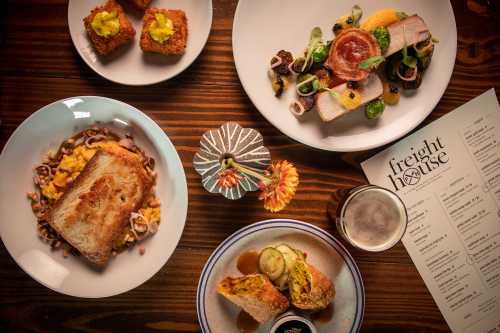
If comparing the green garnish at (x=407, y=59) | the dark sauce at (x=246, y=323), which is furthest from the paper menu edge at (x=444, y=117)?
the dark sauce at (x=246, y=323)

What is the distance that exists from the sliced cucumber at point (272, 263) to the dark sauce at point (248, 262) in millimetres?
Result: 63

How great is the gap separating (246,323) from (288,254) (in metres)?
0.35

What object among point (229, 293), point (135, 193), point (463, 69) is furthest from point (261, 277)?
point (463, 69)

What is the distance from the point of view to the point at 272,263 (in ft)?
5.76

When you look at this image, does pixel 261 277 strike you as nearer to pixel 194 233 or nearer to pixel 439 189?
pixel 194 233

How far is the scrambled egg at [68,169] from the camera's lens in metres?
1.81

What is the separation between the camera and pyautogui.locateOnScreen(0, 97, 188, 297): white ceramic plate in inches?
69.0

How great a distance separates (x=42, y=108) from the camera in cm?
174

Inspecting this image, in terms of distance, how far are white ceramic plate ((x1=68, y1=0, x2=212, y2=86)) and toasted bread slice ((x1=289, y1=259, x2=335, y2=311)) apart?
94 centimetres

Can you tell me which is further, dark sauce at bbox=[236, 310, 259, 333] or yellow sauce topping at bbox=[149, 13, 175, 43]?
dark sauce at bbox=[236, 310, 259, 333]

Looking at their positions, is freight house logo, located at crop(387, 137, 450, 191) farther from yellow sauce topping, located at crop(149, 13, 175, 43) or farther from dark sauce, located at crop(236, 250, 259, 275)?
yellow sauce topping, located at crop(149, 13, 175, 43)

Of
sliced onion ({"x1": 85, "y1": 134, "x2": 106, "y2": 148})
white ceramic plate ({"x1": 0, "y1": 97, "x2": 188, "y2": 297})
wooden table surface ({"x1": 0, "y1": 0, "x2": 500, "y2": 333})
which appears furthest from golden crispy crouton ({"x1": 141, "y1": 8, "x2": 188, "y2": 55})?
sliced onion ({"x1": 85, "y1": 134, "x2": 106, "y2": 148})

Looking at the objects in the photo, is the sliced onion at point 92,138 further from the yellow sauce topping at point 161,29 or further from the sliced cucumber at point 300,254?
the sliced cucumber at point 300,254

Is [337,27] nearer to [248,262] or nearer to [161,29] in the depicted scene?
[161,29]
